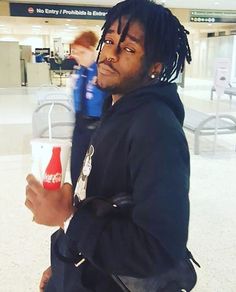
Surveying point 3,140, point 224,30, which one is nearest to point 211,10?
point 224,30

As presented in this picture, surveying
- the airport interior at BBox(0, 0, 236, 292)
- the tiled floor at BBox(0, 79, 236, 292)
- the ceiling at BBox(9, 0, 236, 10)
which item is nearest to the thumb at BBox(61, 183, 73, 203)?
the airport interior at BBox(0, 0, 236, 292)

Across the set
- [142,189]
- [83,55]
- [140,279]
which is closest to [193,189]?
[83,55]

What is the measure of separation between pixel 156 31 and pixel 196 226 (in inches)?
87.5

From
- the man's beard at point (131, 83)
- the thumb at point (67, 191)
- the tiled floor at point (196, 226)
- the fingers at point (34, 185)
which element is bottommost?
the tiled floor at point (196, 226)

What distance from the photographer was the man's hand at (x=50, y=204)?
2.48 feet

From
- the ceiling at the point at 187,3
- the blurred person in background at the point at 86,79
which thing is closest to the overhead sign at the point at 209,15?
the ceiling at the point at 187,3

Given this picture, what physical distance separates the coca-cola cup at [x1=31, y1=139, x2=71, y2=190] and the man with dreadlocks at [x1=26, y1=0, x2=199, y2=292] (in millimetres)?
21

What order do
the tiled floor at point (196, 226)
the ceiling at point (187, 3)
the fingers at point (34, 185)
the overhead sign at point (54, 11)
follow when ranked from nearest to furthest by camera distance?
1. the fingers at point (34, 185)
2. the tiled floor at point (196, 226)
3. the ceiling at point (187, 3)
4. the overhead sign at point (54, 11)

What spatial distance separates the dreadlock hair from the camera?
0.78m

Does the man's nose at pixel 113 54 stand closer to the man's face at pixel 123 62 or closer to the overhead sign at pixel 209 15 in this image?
the man's face at pixel 123 62

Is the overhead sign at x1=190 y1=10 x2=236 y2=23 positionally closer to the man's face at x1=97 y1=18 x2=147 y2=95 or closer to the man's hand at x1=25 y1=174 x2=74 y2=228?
the man's face at x1=97 y1=18 x2=147 y2=95

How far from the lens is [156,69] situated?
2.69 ft

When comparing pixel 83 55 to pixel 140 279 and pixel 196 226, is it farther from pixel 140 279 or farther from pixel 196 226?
pixel 140 279

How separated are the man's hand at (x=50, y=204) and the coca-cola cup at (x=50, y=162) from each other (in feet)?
0.07
